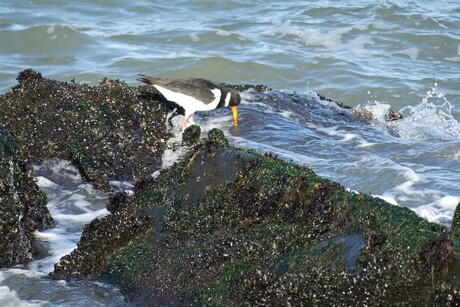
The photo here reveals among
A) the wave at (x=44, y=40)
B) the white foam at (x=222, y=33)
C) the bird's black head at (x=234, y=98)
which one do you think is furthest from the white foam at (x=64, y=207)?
the white foam at (x=222, y=33)

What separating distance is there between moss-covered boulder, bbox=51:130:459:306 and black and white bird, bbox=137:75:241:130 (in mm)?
3272

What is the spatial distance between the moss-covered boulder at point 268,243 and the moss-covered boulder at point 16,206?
1.87 feet

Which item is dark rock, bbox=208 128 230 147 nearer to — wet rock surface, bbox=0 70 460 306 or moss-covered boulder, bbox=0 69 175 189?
wet rock surface, bbox=0 70 460 306

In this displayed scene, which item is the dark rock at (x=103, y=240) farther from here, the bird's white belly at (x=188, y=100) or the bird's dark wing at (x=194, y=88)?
the bird's dark wing at (x=194, y=88)

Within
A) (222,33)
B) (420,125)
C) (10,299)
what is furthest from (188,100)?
(222,33)

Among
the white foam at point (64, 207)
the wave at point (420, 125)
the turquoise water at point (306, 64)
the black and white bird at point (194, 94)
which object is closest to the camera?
the white foam at point (64, 207)

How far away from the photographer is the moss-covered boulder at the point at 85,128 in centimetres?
706

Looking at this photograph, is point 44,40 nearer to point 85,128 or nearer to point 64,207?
point 85,128

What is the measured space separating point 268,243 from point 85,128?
10.8 ft

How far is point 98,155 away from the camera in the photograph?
7.09 meters

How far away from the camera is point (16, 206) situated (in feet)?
18.2

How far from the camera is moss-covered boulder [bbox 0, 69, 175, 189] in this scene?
7.06 metres

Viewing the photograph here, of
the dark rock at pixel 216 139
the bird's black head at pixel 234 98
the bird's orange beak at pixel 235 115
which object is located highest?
the dark rock at pixel 216 139

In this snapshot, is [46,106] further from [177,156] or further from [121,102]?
[177,156]
